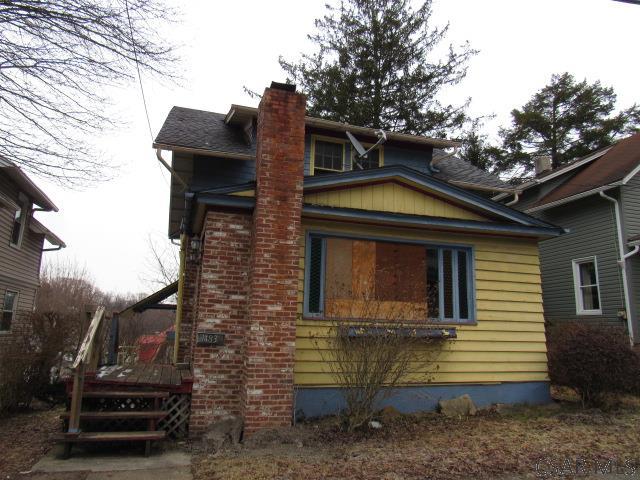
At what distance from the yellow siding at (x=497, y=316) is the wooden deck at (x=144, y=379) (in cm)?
238

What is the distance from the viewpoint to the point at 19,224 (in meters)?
16.6

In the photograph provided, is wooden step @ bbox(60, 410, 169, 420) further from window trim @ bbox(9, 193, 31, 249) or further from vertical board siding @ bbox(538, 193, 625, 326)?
window trim @ bbox(9, 193, 31, 249)

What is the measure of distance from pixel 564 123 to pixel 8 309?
27.5 meters

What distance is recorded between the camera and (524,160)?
2639 centimetres

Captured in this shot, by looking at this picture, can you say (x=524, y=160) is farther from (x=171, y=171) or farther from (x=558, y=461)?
(x=558, y=461)

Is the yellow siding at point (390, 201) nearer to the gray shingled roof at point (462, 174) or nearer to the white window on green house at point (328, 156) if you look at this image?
the white window on green house at point (328, 156)

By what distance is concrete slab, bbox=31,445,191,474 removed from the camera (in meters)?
5.07

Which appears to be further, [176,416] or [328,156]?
[328,156]

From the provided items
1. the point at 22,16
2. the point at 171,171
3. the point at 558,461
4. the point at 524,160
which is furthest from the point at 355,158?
the point at 524,160

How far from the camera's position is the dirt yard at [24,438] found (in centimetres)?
528

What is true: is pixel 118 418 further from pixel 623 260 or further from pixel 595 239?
pixel 595 239

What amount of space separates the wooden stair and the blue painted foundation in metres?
1.91

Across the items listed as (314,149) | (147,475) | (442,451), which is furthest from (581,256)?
(147,475)

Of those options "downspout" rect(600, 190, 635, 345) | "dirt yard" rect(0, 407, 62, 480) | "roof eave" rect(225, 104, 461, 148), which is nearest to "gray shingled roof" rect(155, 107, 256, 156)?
"roof eave" rect(225, 104, 461, 148)
